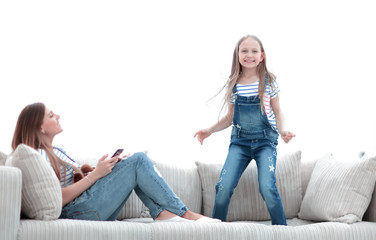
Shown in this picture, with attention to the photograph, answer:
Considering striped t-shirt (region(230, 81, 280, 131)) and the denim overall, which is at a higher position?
striped t-shirt (region(230, 81, 280, 131))

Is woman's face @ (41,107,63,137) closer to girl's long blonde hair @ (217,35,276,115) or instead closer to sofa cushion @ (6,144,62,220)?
sofa cushion @ (6,144,62,220)

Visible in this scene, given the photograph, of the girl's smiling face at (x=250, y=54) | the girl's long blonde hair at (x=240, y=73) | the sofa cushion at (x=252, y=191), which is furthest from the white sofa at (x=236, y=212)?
the girl's smiling face at (x=250, y=54)

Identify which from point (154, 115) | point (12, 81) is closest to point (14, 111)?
point (12, 81)

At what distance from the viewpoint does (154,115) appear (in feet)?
11.6

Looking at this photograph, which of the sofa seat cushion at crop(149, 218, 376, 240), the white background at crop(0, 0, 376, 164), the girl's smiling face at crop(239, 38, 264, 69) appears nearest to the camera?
the sofa seat cushion at crop(149, 218, 376, 240)

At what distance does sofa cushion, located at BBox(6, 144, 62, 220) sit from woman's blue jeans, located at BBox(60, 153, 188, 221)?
20 centimetres

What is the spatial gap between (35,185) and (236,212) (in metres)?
1.22

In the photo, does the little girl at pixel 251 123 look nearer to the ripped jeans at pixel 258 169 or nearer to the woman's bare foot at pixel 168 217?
the ripped jeans at pixel 258 169

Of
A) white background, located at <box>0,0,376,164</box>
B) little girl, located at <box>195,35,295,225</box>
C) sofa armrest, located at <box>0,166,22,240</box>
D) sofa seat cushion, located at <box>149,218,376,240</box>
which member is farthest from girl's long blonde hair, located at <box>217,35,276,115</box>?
sofa armrest, located at <box>0,166,22,240</box>

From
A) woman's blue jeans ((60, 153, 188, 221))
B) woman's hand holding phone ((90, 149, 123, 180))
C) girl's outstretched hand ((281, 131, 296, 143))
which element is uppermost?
girl's outstretched hand ((281, 131, 296, 143))

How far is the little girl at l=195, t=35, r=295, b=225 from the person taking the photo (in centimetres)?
259

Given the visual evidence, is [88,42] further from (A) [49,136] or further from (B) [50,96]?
(A) [49,136]

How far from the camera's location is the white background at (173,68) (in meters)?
3.37

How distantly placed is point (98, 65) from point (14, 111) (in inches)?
23.8
